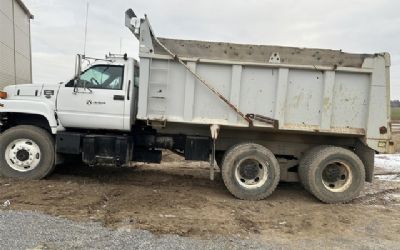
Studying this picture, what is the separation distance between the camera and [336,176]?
802 centimetres

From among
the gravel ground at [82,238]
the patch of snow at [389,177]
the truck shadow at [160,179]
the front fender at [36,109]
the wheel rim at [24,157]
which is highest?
the front fender at [36,109]

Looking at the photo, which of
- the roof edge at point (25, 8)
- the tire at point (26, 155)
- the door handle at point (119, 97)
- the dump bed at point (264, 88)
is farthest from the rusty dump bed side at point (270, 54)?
the roof edge at point (25, 8)

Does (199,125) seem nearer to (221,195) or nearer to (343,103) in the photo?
(221,195)

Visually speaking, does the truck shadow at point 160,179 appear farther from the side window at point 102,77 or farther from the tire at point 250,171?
the side window at point 102,77

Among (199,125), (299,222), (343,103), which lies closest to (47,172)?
(199,125)

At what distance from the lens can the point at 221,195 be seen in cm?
823

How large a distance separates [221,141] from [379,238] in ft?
11.3

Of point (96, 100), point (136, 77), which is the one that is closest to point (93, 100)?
point (96, 100)

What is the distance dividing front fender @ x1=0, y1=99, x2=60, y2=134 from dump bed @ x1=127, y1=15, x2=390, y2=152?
179cm

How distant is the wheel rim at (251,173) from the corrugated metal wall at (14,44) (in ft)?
24.8

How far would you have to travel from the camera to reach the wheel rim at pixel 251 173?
26.0 ft

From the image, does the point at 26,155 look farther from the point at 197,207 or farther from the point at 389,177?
the point at 389,177

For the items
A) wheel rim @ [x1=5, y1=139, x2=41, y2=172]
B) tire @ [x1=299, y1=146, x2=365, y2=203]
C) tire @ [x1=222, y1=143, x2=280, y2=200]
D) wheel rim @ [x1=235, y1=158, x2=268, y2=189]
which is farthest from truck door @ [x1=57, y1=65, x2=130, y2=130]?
tire @ [x1=299, y1=146, x2=365, y2=203]

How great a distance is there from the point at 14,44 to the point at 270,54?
8883 mm
